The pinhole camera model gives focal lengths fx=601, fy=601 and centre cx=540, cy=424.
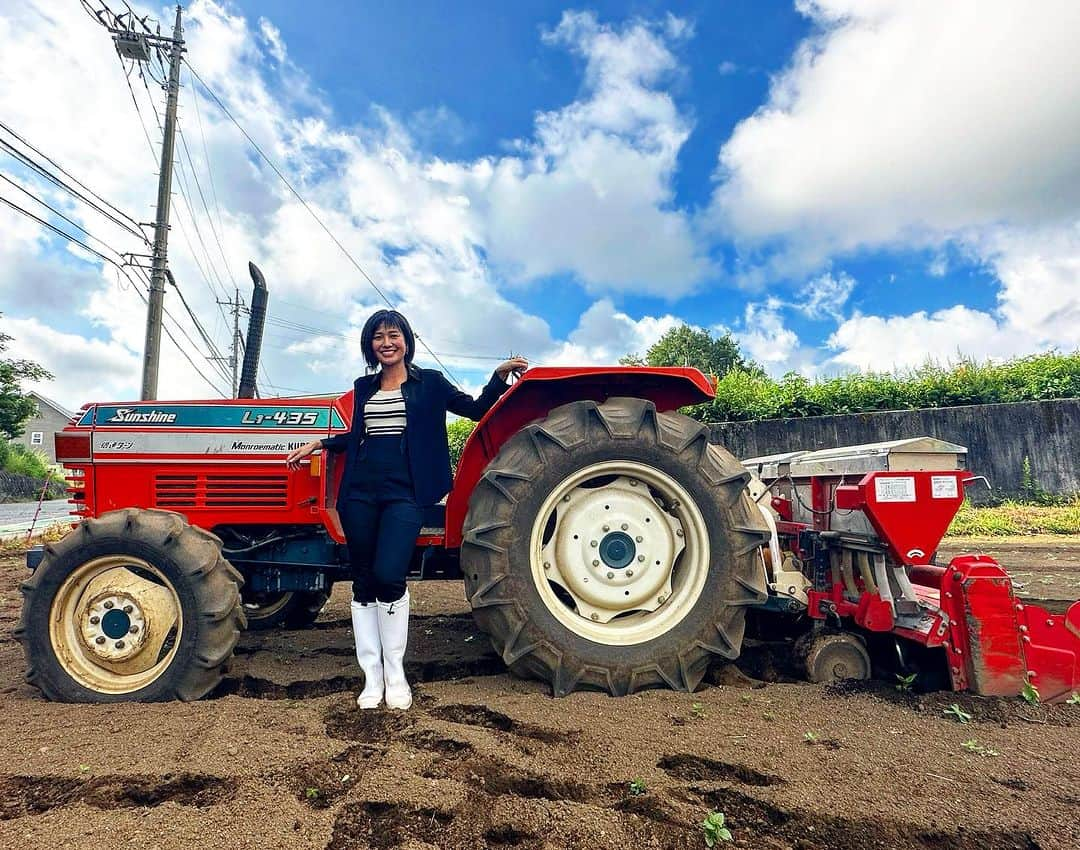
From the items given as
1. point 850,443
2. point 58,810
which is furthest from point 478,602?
point 850,443

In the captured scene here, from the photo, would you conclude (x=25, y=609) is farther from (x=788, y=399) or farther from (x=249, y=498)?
(x=788, y=399)

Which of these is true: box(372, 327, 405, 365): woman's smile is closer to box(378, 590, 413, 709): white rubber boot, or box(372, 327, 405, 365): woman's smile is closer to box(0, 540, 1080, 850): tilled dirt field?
box(378, 590, 413, 709): white rubber boot

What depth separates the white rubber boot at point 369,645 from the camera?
8.29ft

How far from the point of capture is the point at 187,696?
8.16ft

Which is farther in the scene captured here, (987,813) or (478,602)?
(478,602)

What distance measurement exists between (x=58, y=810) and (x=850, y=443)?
452 inches

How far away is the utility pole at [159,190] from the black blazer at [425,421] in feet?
37.6

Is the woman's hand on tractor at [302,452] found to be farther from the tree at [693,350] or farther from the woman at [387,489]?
the tree at [693,350]

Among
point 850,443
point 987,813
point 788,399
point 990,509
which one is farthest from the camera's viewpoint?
point 788,399

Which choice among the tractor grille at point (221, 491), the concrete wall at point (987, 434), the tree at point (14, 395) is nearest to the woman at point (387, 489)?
the tractor grille at point (221, 491)

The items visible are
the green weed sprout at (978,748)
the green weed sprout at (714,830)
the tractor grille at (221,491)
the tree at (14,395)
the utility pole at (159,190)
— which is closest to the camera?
the green weed sprout at (714,830)

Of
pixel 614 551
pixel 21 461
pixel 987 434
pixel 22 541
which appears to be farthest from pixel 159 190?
pixel 21 461

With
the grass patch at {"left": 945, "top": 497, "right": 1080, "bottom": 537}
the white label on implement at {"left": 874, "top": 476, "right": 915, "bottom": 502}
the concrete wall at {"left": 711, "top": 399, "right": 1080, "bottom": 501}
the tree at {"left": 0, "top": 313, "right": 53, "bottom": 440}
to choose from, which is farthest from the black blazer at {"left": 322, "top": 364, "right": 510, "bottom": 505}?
the tree at {"left": 0, "top": 313, "right": 53, "bottom": 440}

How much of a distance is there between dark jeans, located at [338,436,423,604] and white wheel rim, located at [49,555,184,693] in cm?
78
